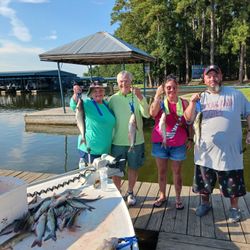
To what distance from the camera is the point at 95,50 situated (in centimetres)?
1195

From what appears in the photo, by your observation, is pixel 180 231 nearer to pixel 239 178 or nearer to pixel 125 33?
pixel 239 178

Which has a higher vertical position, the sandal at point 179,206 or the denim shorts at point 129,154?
the denim shorts at point 129,154

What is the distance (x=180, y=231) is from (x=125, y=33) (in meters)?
37.9

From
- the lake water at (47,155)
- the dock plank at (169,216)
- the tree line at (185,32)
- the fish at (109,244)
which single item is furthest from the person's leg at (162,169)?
the tree line at (185,32)

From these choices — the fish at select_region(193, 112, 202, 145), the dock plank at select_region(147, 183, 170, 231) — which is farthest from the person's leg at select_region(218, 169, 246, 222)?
the dock plank at select_region(147, 183, 170, 231)

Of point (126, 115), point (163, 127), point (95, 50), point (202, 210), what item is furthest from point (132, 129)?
point (95, 50)

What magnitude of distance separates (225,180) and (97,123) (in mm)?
1724

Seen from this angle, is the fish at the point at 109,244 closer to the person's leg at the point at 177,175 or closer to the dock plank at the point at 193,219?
the dock plank at the point at 193,219

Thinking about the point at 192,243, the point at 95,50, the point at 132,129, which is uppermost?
the point at 95,50

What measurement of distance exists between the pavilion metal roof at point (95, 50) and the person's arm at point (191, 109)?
26.9ft

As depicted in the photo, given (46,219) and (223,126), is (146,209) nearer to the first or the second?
(223,126)

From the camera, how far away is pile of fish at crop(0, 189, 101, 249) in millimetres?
2778

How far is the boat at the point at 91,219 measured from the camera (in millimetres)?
2729

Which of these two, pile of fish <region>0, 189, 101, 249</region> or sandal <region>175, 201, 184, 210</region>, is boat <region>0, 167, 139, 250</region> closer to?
pile of fish <region>0, 189, 101, 249</region>
